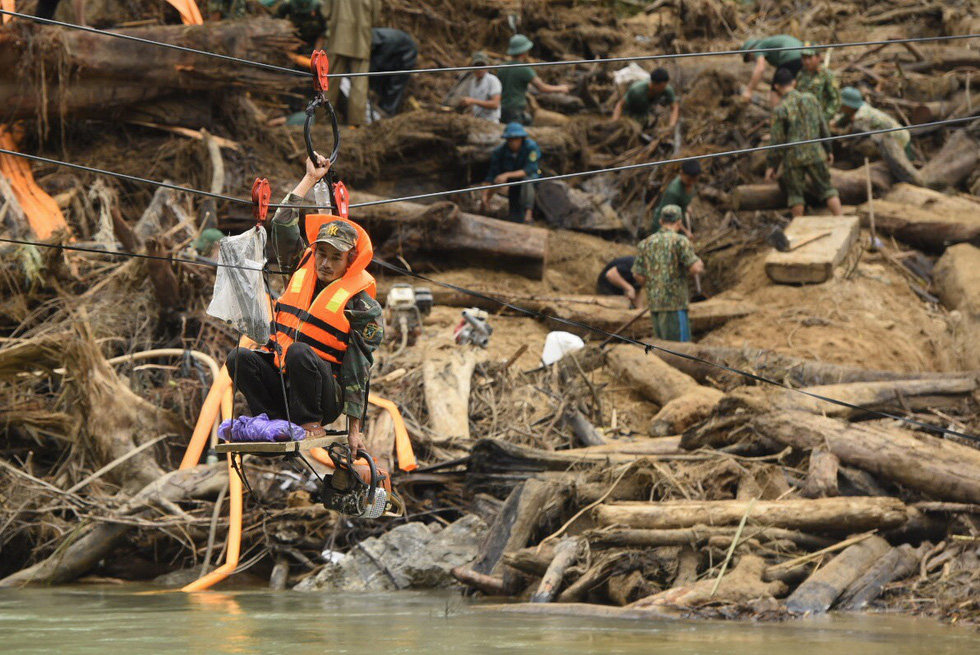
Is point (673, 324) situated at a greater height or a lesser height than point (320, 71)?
lesser

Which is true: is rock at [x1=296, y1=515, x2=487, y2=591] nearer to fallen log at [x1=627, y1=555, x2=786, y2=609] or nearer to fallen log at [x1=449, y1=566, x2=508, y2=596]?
fallen log at [x1=449, y1=566, x2=508, y2=596]

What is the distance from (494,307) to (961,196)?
259 inches

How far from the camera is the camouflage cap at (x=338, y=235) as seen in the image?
281 inches

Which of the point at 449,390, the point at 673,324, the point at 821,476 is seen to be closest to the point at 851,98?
the point at 673,324

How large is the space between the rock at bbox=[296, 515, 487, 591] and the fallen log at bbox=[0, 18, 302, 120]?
6.64 m

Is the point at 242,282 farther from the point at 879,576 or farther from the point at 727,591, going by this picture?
the point at 879,576

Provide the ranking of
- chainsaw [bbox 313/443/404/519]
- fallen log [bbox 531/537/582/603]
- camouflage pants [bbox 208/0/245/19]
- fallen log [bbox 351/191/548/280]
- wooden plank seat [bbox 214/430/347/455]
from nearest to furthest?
wooden plank seat [bbox 214/430/347/455], chainsaw [bbox 313/443/404/519], fallen log [bbox 531/537/582/603], fallen log [bbox 351/191/548/280], camouflage pants [bbox 208/0/245/19]

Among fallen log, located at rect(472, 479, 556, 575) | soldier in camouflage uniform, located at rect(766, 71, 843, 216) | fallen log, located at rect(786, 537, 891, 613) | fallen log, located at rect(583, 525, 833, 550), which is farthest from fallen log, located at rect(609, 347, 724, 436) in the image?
soldier in camouflage uniform, located at rect(766, 71, 843, 216)

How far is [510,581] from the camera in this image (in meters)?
10.2

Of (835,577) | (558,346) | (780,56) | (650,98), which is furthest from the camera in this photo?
Result: (650,98)

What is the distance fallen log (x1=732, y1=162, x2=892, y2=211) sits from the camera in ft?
54.9

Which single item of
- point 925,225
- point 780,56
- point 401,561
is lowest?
point 401,561

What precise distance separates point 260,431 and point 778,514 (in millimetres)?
4541

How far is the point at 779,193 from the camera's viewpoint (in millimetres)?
16672
